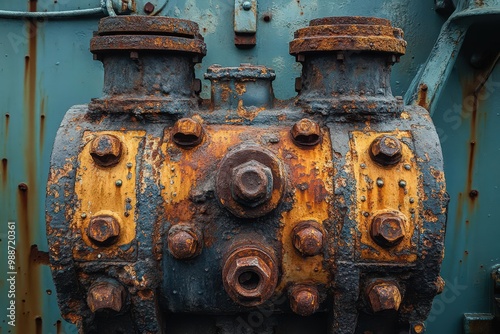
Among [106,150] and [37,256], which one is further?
[37,256]

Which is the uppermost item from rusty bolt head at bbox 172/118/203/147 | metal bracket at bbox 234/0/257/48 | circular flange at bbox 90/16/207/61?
metal bracket at bbox 234/0/257/48

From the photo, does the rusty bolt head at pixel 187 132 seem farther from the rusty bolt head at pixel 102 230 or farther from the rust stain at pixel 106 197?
the rusty bolt head at pixel 102 230

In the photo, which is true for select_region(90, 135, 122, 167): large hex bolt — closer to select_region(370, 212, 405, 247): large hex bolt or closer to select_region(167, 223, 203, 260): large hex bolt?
select_region(167, 223, 203, 260): large hex bolt

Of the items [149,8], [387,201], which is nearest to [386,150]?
[387,201]

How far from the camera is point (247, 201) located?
63.5 inches

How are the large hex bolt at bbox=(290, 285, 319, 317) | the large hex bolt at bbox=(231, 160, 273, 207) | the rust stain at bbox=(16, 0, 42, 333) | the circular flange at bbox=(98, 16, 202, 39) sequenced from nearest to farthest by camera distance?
the large hex bolt at bbox=(231, 160, 273, 207) → the large hex bolt at bbox=(290, 285, 319, 317) → the circular flange at bbox=(98, 16, 202, 39) → the rust stain at bbox=(16, 0, 42, 333)

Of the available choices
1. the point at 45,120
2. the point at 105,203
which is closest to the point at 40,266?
the point at 45,120

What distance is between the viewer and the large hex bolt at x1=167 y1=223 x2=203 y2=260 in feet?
5.37

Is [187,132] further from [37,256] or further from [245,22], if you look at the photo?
[37,256]

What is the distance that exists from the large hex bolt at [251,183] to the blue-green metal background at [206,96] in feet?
3.17

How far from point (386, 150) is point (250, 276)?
1.93 feet

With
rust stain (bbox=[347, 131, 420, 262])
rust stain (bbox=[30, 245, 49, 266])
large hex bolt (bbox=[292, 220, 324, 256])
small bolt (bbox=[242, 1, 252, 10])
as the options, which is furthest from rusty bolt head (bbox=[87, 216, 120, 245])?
small bolt (bbox=[242, 1, 252, 10])

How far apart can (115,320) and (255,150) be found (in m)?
0.77

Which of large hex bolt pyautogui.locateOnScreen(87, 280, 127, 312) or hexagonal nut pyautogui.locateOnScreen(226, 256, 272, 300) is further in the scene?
large hex bolt pyautogui.locateOnScreen(87, 280, 127, 312)
